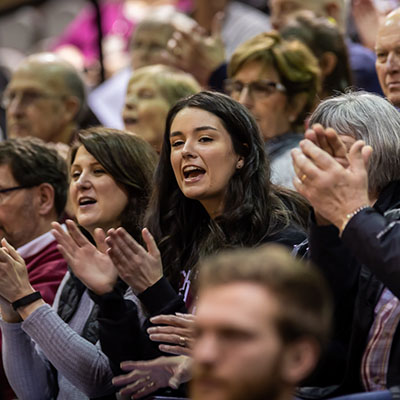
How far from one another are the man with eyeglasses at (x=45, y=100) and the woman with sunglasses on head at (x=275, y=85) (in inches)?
48.0

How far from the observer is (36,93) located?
15.4 ft

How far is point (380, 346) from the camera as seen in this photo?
84.0 inches

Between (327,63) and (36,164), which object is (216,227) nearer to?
(36,164)

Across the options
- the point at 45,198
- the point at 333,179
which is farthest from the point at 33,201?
the point at 333,179

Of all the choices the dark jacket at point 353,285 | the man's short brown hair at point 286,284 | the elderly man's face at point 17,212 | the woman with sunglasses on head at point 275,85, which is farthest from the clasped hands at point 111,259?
the woman with sunglasses on head at point 275,85

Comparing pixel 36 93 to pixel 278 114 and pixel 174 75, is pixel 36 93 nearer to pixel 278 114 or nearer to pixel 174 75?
pixel 174 75

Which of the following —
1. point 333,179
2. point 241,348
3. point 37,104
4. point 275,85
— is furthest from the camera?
point 37,104

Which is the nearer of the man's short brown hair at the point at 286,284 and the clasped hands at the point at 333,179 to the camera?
the man's short brown hair at the point at 286,284

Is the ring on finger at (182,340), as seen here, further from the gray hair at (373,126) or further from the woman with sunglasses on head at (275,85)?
the woman with sunglasses on head at (275,85)

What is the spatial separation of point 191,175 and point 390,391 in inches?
40.6

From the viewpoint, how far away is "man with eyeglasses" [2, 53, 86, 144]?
464 centimetres

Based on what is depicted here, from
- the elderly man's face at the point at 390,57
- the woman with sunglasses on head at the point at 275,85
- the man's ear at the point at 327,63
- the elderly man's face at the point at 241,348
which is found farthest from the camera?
the man's ear at the point at 327,63

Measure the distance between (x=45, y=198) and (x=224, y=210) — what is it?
102 cm

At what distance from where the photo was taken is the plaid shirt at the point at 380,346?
83.6 inches
